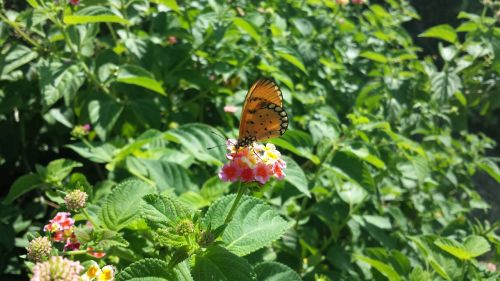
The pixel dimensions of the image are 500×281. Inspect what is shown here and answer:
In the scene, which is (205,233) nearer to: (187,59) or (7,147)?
(187,59)

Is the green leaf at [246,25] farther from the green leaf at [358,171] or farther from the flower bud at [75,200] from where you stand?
the flower bud at [75,200]

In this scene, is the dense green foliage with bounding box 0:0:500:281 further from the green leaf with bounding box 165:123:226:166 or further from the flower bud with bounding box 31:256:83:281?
the flower bud with bounding box 31:256:83:281

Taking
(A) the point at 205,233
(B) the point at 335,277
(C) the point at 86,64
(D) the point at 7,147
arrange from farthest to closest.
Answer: (D) the point at 7,147 < (C) the point at 86,64 < (B) the point at 335,277 < (A) the point at 205,233

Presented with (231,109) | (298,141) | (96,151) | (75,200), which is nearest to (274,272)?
(75,200)

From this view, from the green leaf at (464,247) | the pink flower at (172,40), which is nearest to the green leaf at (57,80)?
the pink flower at (172,40)

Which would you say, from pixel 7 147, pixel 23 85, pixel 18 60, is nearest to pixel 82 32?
pixel 18 60

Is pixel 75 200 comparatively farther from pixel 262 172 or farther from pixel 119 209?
pixel 262 172
